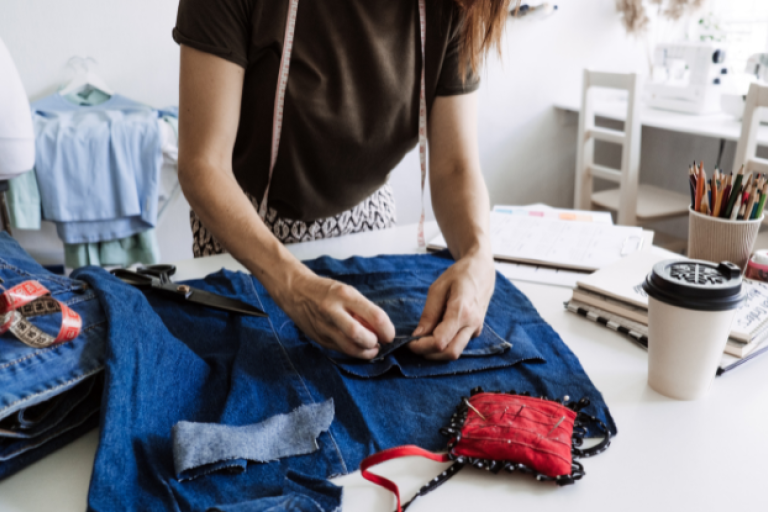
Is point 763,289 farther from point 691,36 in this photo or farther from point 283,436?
point 691,36

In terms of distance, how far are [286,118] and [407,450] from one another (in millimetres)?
707

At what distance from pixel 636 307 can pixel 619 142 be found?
2.27 meters

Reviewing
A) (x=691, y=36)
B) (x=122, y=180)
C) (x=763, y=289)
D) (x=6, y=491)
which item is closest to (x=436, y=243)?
(x=763, y=289)

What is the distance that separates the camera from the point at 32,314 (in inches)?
24.8

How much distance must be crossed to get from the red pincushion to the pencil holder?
0.47 meters

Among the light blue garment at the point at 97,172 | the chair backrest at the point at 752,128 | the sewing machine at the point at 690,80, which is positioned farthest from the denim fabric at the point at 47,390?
the sewing machine at the point at 690,80

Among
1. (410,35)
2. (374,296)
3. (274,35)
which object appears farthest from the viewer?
(410,35)

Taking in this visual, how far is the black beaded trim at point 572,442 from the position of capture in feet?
1.80

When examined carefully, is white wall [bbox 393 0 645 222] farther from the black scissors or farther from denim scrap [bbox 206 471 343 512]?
denim scrap [bbox 206 471 343 512]

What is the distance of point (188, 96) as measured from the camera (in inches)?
36.5

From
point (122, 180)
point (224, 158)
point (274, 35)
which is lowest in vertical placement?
point (122, 180)

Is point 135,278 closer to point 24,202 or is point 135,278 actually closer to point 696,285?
point 696,285

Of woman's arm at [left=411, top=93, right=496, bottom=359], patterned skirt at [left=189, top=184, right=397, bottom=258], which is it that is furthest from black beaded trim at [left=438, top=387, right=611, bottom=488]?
patterned skirt at [left=189, top=184, right=397, bottom=258]

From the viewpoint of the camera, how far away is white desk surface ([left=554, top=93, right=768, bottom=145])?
2620mm
